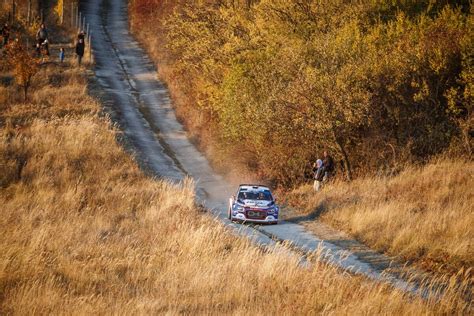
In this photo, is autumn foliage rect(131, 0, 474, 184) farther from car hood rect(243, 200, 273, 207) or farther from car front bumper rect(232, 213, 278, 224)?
car front bumper rect(232, 213, 278, 224)

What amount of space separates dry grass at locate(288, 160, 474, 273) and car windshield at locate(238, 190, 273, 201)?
6.39 feet

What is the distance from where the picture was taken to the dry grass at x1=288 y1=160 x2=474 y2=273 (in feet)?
58.4

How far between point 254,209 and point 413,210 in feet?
19.3

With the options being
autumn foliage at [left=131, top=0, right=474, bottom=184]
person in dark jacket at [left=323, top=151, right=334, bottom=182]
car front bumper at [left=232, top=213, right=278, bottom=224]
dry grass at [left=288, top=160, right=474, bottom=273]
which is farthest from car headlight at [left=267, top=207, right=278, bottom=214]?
autumn foliage at [left=131, top=0, right=474, bottom=184]

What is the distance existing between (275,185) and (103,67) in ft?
100.0

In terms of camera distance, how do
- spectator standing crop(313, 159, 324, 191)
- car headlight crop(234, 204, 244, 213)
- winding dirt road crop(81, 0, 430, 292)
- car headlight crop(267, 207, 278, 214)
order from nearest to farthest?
1. winding dirt road crop(81, 0, 430, 292)
2. car headlight crop(267, 207, 278, 214)
3. car headlight crop(234, 204, 244, 213)
4. spectator standing crop(313, 159, 324, 191)

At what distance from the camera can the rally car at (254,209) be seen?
24.0 metres

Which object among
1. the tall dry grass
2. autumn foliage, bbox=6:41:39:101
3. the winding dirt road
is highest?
the tall dry grass

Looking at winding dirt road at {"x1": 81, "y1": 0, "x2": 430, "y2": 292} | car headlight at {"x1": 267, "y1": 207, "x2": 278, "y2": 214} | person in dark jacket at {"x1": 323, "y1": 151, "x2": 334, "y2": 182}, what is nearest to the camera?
winding dirt road at {"x1": 81, "y1": 0, "x2": 430, "y2": 292}

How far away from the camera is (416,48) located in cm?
3041

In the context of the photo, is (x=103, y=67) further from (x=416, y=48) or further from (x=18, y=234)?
(x=18, y=234)

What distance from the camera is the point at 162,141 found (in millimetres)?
42500

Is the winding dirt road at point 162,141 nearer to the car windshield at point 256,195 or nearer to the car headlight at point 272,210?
the car headlight at point 272,210

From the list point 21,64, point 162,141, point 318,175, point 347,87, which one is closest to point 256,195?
point 318,175
